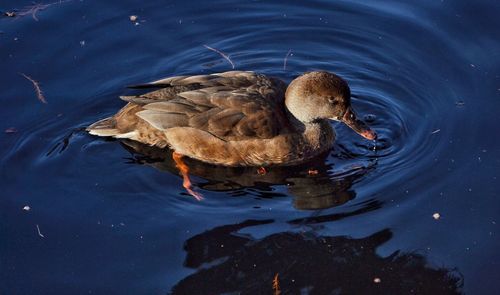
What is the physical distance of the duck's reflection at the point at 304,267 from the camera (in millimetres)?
6113

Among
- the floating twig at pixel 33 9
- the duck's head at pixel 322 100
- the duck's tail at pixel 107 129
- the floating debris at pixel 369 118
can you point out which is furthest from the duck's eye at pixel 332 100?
the floating twig at pixel 33 9

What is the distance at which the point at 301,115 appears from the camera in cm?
769

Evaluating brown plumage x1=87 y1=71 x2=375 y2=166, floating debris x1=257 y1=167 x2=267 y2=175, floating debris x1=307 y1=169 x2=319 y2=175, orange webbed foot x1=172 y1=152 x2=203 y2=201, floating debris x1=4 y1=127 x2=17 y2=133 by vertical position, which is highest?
brown plumage x1=87 y1=71 x2=375 y2=166

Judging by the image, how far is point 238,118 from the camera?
7.37 metres

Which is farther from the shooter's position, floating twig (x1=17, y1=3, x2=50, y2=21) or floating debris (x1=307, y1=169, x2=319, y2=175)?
floating twig (x1=17, y1=3, x2=50, y2=21)

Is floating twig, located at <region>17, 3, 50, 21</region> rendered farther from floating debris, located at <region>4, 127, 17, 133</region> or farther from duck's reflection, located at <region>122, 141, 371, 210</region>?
duck's reflection, located at <region>122, 141, 371, 210</region>

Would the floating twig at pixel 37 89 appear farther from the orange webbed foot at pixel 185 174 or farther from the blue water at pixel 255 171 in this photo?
the orange webbed foot at pixel 185 174

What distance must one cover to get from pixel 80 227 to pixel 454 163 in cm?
360

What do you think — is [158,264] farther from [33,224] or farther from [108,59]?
[108,59]

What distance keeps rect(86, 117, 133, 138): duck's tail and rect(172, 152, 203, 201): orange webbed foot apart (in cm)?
54

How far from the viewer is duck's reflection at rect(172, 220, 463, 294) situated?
20.1ft

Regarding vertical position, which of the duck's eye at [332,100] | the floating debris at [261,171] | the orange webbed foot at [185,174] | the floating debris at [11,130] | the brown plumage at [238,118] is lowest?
the floating debris at [11,130]

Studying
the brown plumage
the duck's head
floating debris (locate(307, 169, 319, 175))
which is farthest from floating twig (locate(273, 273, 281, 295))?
the duck's head

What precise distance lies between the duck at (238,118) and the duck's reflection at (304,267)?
3.39ft
